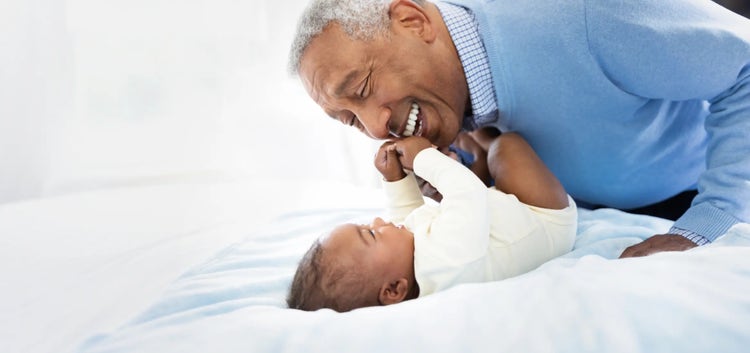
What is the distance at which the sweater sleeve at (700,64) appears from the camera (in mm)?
1136

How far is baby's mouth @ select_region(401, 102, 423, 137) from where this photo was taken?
51.6 inches

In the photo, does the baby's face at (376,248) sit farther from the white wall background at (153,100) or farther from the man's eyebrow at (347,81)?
the white wall background at (153,100)

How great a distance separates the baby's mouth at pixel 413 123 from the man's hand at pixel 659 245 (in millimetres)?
477

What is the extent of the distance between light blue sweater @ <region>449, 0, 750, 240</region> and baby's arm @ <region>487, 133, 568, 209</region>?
0.14 metres

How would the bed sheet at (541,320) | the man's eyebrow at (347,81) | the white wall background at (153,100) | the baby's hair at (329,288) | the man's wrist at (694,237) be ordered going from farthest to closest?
the white wall background at (153,100) → the man's eyebrow at (347,81) → the man's wrist at (694,237) → the baby's hair at (329,288) → the bed sheet at (541,320)

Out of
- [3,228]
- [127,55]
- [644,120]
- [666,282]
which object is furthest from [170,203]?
[666,282]

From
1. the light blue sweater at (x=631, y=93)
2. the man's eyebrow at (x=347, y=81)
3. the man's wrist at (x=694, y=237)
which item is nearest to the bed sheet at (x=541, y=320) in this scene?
the man's wrist at (x=694, y=237)

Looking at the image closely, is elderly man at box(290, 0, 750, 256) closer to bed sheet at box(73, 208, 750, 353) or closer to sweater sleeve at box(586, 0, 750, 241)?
sweater sleeve at box(586, 0, 750, 241)

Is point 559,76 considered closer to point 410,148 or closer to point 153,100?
point 410,148

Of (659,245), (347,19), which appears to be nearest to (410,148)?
(347,19)

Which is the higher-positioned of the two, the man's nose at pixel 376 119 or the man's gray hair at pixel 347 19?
the man's gray hair at pixel 347 19

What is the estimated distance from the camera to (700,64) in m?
1.17

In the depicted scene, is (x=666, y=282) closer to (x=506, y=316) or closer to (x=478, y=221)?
(x=506, y=316)

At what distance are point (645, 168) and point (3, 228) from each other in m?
1.48
